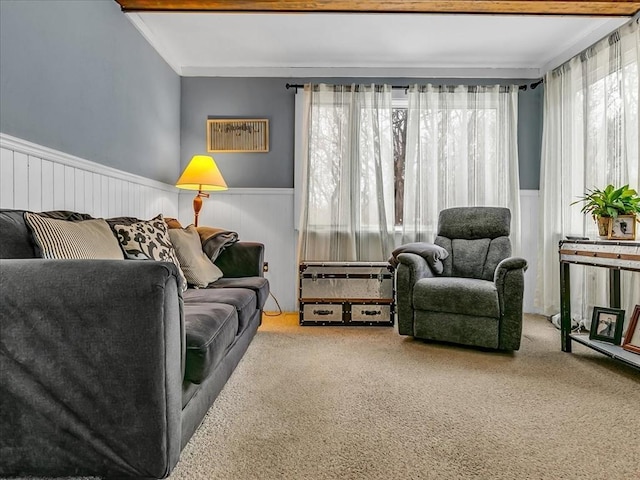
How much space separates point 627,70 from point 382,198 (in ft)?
6.62

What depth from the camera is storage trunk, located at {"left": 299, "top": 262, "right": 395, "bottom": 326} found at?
3453 mm

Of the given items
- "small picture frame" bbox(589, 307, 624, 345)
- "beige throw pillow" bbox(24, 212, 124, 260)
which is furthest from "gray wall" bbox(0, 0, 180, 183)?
"small picture frame" bbox(589, 307, 624, 345)

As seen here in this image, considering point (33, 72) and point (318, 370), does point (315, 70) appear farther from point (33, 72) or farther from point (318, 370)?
point (318, 370)

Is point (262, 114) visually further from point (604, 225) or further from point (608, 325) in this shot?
point (608, 325)

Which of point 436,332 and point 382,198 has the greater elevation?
point 382,198

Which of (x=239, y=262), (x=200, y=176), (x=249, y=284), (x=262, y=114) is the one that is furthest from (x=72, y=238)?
(x=262, y=114)

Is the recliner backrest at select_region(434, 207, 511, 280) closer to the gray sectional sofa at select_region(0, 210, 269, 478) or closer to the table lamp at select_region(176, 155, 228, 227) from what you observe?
the table lamp at select_region(176, 155, 228, 227)

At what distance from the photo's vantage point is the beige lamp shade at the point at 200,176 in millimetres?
3447

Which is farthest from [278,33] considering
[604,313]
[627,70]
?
[604,313]

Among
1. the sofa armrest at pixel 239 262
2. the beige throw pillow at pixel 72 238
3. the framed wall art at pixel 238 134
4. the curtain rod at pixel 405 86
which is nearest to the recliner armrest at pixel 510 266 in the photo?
the sofa armrest at pixel 239 262

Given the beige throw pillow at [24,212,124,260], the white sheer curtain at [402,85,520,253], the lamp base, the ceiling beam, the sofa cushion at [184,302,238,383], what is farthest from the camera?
the white sheer curtain at [402,85,520,253]

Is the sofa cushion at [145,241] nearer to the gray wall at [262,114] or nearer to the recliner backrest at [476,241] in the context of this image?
the gray wall at [262,114]

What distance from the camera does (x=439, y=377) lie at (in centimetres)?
224

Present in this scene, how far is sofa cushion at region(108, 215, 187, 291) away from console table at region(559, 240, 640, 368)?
2.28 m
